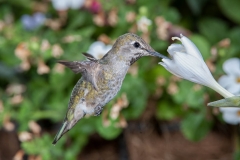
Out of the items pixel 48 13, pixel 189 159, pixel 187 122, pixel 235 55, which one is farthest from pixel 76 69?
pixel 48 13

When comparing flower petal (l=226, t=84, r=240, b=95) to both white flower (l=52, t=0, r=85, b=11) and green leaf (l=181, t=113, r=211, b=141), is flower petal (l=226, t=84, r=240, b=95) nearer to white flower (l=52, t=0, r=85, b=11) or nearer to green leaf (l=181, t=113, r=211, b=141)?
green leaf (l=181, t=113, r=211, b=141)

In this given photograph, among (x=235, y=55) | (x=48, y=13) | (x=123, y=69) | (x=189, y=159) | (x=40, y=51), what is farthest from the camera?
(x=48, y=13)

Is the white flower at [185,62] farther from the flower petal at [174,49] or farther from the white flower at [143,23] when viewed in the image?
the white flower at [143,23]

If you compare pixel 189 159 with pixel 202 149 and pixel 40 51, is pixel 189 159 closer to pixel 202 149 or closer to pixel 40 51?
pixel 202 149

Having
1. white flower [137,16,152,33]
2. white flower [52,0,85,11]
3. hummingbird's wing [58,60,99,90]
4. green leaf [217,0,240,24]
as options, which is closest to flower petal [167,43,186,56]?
hummingbird's wing [58,60,99,90]

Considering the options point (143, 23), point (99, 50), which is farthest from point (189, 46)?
point (99, 50)

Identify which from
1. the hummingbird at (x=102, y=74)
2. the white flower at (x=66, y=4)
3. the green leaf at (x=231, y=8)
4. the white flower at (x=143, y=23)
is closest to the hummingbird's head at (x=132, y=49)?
the hummingbird at (x=102, y=74)
